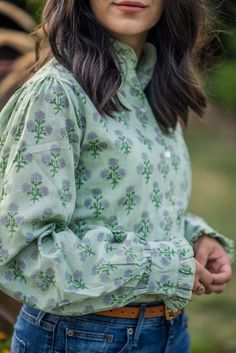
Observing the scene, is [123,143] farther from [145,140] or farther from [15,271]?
[15,271]

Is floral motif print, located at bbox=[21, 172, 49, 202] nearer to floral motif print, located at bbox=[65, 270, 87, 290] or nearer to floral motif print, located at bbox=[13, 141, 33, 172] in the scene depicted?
floral motif print, located at bbox=[13, 141, 33, 172]

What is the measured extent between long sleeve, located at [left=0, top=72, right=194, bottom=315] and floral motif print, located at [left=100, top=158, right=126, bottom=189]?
0.09 m

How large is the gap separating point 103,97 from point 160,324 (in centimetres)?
67

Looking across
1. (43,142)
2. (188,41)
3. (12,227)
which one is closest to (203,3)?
(188,41)

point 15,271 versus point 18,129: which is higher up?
point 18,129

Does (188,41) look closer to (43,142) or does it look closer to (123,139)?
(123,139)

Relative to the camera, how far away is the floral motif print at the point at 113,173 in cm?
229

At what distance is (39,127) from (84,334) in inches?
A: 22.7

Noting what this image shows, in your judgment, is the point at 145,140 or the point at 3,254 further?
the point at 145,140

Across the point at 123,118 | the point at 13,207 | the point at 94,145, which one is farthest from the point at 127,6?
the point at 13,207

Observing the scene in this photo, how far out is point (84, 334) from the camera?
7.50 ft

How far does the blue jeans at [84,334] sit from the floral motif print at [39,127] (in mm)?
509

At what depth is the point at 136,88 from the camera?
2557mm

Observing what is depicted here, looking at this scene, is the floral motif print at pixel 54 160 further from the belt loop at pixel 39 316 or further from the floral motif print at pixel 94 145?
the belt loop at pixel 39 316
